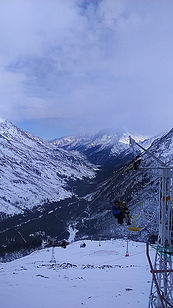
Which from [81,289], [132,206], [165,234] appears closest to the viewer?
[165,234]

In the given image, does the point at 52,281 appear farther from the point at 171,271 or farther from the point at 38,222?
the point at 38,222

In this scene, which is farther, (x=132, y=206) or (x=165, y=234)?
(x=132, y=206)

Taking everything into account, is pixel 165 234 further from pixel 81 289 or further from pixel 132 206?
pixel 132 206

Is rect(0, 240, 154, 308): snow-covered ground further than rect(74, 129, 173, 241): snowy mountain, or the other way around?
rect(74, 129, 173, 241): snowy mountain

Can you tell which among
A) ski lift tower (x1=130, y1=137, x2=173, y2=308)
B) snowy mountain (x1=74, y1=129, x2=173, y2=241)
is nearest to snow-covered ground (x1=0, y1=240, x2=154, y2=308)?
ski lift tower (x1=130, y1=137, x2=173, y2=308)

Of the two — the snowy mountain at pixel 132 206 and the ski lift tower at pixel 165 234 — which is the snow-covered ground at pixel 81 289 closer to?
the ski lift tower at pixel 165 234

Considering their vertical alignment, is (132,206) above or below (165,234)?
above

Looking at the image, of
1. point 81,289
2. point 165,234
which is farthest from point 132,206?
point 165,234

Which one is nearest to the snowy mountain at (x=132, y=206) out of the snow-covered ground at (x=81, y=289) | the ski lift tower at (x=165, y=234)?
the snow-covered ground at (x=81, y=289)

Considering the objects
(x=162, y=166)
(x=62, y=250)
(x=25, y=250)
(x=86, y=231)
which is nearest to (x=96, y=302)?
(x=162, y=166)

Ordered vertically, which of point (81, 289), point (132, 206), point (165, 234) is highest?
point (132, 206)

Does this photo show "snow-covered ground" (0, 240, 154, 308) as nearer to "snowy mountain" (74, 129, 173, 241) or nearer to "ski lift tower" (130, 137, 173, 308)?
"ski lift tower" (130, 137, 173, 308)
